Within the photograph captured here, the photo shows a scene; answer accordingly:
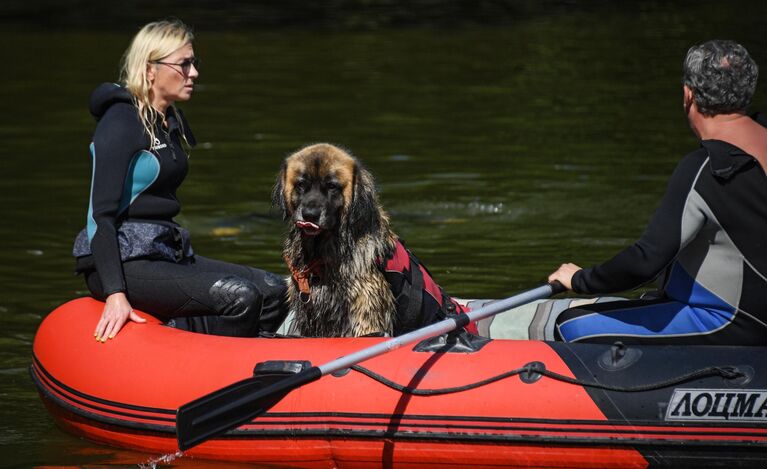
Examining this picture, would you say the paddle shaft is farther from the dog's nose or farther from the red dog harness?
the dog's nose

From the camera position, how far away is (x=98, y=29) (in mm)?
21547

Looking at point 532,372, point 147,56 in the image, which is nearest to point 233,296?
point 147,56

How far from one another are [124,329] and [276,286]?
802 mm

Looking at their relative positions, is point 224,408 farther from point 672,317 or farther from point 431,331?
point 672,317

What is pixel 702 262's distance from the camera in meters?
4.67

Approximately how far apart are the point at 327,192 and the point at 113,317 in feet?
3.53

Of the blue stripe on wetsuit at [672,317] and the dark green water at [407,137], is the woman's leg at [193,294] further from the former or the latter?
the blue stripe on wetsuit at [672,317]

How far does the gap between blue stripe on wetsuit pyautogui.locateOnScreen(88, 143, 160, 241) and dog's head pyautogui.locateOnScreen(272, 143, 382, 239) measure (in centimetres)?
55

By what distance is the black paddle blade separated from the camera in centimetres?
475

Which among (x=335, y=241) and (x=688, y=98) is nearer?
(x=688, y=98)

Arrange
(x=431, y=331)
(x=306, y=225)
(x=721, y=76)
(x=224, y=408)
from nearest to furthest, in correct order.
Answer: (x=721, y=76) < (x=224, y=408) < (x=431, y=331) < (x=306, y=225)

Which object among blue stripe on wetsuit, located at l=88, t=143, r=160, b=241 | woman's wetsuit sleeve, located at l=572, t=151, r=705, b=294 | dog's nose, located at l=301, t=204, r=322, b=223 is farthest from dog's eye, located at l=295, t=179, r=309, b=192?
woman's wetsuit sleeve, located at l=572, t=151, r=705, b=294

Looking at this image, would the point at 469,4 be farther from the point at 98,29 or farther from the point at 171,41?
the point at 171,41

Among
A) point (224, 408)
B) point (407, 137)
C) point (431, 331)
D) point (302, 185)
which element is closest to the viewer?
point (224, 408)
